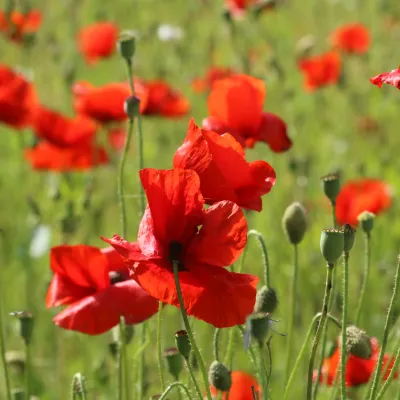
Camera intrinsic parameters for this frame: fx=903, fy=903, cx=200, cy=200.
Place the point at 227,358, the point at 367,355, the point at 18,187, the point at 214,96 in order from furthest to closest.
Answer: the point at 18,187 → the point at 214,96 → the point at 227,358 → the point at 367,355

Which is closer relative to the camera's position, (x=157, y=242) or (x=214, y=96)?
(x=157, y=242)

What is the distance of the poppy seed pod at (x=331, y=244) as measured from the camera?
1.12 meters

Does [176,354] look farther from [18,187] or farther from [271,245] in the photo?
[18,187]

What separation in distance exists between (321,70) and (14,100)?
1459mm

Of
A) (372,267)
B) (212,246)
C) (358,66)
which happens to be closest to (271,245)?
(372,267)

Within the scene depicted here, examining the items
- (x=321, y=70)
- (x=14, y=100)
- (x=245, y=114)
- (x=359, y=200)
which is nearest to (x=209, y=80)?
(x=321, y=70)

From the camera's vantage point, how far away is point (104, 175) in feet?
14.4

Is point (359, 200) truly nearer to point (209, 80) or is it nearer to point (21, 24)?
point (209, 80)

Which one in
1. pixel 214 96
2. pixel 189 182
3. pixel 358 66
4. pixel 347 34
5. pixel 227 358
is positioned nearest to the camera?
pixel 189 182

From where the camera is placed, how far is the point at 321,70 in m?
3.83

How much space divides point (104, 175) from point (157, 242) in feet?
10.8

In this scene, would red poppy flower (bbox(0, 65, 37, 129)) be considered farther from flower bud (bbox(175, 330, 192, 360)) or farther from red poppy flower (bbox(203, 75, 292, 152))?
flower bud (bbox(175, 330, 192, 360))

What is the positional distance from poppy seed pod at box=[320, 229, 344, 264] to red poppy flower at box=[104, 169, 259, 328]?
0.31ft

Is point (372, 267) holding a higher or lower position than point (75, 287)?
lower
